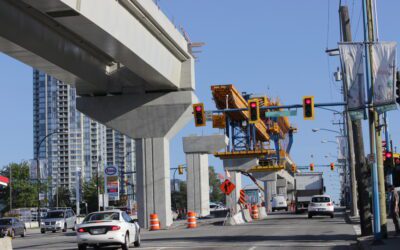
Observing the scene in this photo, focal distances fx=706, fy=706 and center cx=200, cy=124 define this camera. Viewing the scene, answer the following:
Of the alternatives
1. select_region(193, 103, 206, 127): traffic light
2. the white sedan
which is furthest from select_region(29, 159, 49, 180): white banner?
the white sedan

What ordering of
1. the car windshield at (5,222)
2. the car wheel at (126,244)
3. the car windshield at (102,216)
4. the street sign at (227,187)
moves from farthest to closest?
the car windshield at (5,222), the street sign at (227,187), the car windshield at (102,216), the car wheel at (126,244)

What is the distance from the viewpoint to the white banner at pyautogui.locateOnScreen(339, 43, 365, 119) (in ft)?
76.8

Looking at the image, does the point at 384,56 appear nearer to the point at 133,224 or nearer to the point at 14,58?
the point at 133,224

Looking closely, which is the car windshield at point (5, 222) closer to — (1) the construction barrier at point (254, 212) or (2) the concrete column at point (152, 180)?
(2) the concrete column at point (152, 180)

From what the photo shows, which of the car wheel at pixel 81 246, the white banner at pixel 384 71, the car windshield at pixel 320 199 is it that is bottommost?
the car wheel at pixel 81 246

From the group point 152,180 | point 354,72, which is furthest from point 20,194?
point 354,72

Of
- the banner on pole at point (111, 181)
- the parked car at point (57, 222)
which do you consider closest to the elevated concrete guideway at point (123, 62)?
the parked car at point (57, 222)

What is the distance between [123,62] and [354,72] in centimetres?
1464

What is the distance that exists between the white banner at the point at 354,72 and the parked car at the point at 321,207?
31.0 metres

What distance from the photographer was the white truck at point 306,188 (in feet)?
227

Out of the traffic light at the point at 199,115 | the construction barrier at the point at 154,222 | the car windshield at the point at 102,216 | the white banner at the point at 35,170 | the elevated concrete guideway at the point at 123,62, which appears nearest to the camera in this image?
the car windshield at the point at 102,216

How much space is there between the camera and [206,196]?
2854 inches

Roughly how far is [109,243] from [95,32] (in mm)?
9046

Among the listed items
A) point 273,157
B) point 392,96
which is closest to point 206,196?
point 273,157
